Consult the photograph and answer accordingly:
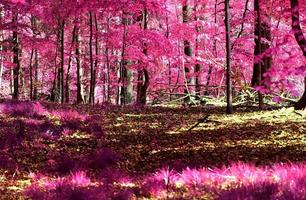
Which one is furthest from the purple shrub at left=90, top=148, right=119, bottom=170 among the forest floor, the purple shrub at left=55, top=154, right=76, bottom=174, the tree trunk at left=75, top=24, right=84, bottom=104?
the tree trunk at left=75, top=24, right=84, bottom=104

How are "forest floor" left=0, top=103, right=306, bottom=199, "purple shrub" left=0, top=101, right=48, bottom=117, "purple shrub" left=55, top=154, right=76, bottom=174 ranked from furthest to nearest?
"purple shrub" left=0, top=101, right=48, bottom=117, "forest floor" left=0, top=103, right=306, bottom=199, "purple shrub" left=55, top=154, right=76, bottom=174

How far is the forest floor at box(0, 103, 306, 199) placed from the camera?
623 centimetres

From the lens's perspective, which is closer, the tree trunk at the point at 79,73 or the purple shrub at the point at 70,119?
the purple shrub at the point at 70,119

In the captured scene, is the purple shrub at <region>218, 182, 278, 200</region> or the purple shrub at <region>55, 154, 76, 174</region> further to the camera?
the purple shrub at <region>55, 154, 76, 174</region>

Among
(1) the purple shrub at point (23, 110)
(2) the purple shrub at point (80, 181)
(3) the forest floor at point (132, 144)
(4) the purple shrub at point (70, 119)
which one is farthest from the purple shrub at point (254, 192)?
(1) the purple shrub at point (23, 110)

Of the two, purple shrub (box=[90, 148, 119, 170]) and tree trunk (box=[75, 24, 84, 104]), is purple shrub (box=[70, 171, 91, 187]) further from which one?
tree trunk (box=[75, 24, 84, 104])

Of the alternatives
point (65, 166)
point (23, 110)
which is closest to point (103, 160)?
point (65, 166)

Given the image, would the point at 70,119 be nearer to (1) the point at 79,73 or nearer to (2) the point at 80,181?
(2) the point at 80,181

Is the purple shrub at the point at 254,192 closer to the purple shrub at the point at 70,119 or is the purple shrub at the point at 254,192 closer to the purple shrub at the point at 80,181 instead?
the purple shrub at the point at 80,181

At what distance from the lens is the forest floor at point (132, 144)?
6.23m

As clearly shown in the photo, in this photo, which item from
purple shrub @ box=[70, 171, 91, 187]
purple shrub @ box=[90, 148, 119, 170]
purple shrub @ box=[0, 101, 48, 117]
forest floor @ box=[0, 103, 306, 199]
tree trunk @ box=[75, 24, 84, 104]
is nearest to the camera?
purple shrub @ box=[70, 171, 91, 187]

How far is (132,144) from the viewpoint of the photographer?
8500 millimetres

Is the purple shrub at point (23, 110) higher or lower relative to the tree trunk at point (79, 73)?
lower

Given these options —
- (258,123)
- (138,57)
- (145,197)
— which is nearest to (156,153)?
(145,197)
